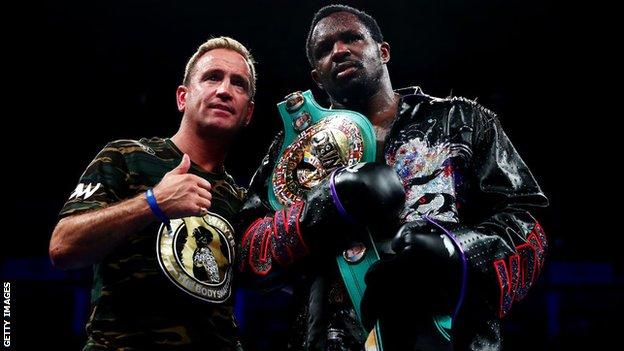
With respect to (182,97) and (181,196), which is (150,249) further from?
(182,97)

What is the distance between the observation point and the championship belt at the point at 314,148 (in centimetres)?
149

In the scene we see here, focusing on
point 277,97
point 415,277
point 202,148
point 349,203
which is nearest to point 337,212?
point 349,203

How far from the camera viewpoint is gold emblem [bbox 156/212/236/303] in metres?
1.65

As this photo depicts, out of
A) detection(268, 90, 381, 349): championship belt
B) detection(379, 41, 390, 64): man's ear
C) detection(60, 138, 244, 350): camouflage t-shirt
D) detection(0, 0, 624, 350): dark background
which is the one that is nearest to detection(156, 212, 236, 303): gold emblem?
detection(60, 138, 244, 350): camouflage t-shirt

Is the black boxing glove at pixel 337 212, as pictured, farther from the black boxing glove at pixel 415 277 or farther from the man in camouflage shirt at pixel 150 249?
the man in camouflage shirt at pixel 150 249

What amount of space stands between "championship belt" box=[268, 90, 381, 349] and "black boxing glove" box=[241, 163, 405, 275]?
2.6 inches

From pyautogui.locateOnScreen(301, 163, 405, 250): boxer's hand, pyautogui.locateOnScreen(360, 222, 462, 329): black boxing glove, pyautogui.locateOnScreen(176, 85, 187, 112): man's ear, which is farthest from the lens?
pyautogui.locateOnScreen(176, 85, 187, 112): man's ear

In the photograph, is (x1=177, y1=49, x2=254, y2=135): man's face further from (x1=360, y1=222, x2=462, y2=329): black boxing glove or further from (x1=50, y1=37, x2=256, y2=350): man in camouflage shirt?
(x1=360, y1=222, x2=462, y2=329): black boxing glove

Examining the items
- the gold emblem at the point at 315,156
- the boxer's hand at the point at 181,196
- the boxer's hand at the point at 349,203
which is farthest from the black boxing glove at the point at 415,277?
the boxer's hand at the point at 181,196

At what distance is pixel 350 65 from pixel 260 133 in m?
3.34

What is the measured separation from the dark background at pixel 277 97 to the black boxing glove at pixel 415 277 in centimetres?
207

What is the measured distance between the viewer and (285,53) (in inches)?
162

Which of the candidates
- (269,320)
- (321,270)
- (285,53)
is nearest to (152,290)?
(321,270)

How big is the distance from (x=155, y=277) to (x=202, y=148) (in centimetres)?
51
